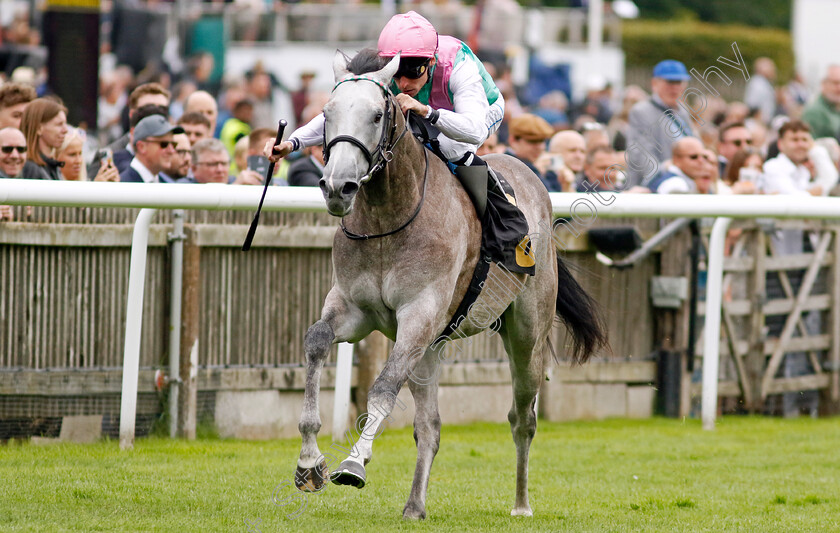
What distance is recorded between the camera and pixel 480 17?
22.4 m

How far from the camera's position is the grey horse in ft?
14.4

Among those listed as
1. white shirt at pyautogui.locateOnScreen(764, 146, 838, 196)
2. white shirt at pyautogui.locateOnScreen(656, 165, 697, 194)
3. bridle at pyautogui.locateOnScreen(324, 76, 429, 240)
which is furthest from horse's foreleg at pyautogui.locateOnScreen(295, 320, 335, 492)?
white shirt at pyautogui.locateOnScreen(764, 146, 838, 196)

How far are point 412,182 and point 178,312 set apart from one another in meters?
2.45

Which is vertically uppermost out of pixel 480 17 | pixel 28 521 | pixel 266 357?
pixel 480 17

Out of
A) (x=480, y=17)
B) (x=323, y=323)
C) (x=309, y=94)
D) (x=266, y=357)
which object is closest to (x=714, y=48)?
(x=480, y=17)

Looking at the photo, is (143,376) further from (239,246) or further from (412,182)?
(412,182)

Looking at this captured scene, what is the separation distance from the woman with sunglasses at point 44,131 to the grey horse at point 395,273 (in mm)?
2734

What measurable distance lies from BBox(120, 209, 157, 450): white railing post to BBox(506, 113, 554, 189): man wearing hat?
2.89 m

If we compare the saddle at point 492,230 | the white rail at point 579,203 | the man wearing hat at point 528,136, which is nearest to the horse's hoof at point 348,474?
the saddle at point 492,230

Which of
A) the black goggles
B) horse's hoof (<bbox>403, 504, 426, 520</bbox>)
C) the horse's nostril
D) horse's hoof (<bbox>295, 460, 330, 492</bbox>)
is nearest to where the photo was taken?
the horse's nostril

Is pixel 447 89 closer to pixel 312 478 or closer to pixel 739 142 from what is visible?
pixel 312 478

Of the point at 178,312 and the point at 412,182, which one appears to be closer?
the point at 412,182

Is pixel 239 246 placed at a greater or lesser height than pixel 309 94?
lesser

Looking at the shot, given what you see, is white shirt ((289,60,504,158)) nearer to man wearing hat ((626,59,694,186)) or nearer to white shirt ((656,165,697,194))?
white shirt ((656,165,697,194))
